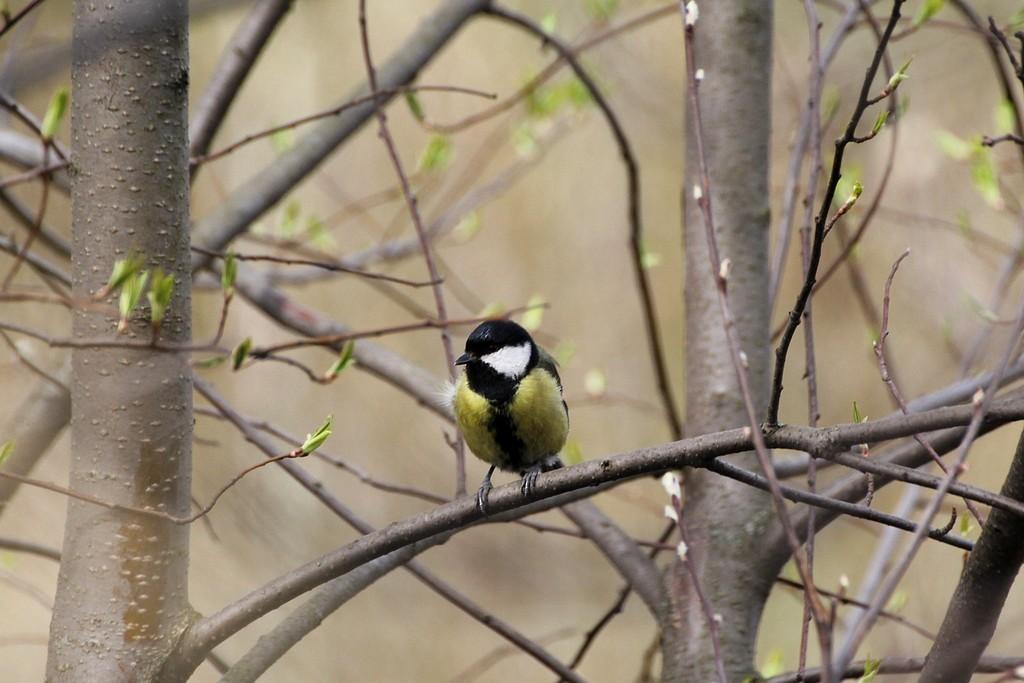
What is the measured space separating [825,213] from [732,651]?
110 centimetres

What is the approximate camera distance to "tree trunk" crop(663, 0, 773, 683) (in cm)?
190

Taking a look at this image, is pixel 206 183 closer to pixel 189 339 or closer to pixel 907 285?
pixel 907 285

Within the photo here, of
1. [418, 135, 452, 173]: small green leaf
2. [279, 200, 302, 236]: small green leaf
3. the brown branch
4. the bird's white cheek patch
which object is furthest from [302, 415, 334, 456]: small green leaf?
[279, 200, 302, 236]: small green leaf

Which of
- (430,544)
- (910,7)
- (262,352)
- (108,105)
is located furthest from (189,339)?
(910,7)

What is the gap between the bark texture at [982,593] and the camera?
1117mm

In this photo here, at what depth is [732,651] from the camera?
1.87 m

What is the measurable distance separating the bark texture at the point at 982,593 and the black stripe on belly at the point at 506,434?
1.07 m

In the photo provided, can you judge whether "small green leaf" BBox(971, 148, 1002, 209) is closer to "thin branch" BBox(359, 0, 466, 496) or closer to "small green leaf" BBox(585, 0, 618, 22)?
"small green leaf" BBox(585, 0, 618, 22)

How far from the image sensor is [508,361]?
219 cm

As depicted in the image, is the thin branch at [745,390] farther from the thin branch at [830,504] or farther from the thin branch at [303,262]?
the thin branch at [303,262]

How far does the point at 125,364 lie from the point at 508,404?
910 millimetres

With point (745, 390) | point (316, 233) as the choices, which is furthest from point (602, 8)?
point (745, 390)

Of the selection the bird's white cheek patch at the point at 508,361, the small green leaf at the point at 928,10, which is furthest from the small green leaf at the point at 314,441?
the small green leaf at the point at 928,10

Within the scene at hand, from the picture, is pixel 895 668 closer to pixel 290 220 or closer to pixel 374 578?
pixel 374 578
